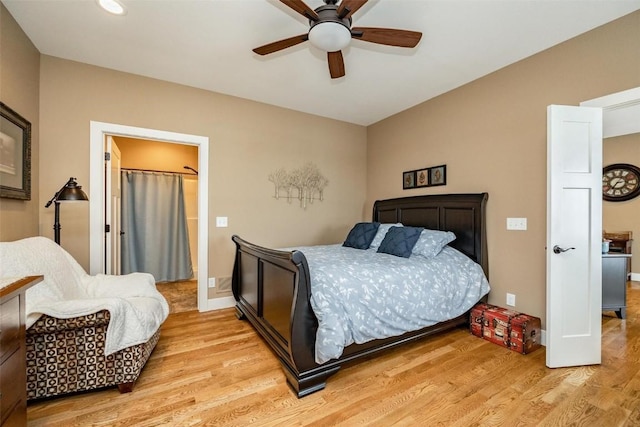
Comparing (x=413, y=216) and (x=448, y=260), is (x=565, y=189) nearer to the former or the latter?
(x=448, y=260)

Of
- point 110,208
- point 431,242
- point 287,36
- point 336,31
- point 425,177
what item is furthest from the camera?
point 425,177

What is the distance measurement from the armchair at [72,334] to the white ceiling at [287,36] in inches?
70.6

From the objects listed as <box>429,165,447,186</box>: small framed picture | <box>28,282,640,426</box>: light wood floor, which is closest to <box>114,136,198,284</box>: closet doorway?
<box>28,282,640,426</box>: light wood floor

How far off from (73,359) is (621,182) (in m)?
7.62

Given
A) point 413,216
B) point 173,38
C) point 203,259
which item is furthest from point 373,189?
point 173,38

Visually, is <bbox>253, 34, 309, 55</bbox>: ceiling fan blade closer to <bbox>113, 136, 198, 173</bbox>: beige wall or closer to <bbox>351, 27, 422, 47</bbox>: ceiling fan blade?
<bbox>351, 27, 422, 47</bbox>: ceiling fan blade

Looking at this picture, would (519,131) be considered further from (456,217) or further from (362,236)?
(362,236)

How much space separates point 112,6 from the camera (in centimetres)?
Answer: 199

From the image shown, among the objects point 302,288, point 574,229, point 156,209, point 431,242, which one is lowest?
point 302,288

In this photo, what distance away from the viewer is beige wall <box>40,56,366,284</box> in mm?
2674

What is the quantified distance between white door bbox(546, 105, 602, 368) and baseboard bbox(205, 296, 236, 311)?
10.5 ft

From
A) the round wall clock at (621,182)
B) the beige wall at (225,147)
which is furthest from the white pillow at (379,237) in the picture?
the round wall clock at (621,182)

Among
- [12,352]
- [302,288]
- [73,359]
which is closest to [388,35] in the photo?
[302,288]

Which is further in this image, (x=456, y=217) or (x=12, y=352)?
(x=456, y=217)
